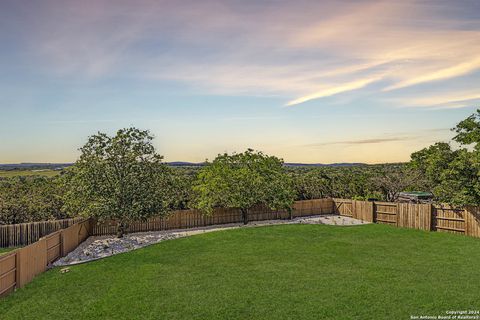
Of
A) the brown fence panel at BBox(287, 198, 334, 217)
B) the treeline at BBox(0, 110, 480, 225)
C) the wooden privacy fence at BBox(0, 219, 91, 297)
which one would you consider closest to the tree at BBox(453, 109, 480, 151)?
the treeline at BBox(0, 110, 480, 225)

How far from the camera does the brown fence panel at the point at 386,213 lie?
27516 millimetres

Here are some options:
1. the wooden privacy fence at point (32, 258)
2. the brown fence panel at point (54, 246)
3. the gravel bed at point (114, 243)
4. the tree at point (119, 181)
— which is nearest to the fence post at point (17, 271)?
the wooden privacy fence at point (32, 258)

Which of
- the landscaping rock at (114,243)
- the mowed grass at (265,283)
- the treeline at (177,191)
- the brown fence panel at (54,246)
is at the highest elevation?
the treeline at (177,191)

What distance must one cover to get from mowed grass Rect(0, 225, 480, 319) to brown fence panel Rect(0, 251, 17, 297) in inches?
12.8

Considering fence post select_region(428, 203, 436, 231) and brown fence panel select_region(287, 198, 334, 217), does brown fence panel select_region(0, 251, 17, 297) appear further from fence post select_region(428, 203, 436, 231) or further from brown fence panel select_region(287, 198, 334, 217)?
brown fence panel select_region(287, 198, 334, 217)

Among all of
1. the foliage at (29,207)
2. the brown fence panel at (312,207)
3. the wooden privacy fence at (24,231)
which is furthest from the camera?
the brown fence panel at (312,207)

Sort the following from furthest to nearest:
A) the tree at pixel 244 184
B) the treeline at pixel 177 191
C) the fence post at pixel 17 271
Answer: the tree at pixel 244 184
the treeline at pixel 177 191
the fence post at pixel 17 271

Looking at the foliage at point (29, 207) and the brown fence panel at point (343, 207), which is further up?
the foliage at point (29, 207)

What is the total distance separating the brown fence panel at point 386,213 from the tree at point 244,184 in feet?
22.9

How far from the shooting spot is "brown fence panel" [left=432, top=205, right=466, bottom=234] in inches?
926

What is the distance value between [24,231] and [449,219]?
90.1 ft

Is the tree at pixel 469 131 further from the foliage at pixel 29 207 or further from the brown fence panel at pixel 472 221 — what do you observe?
the foliage at pixel 29 207

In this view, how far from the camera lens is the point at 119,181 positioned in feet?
76.4

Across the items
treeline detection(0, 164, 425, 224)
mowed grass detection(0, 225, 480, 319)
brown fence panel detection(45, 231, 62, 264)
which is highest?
treeline detection(0, 164, 425, 224)
